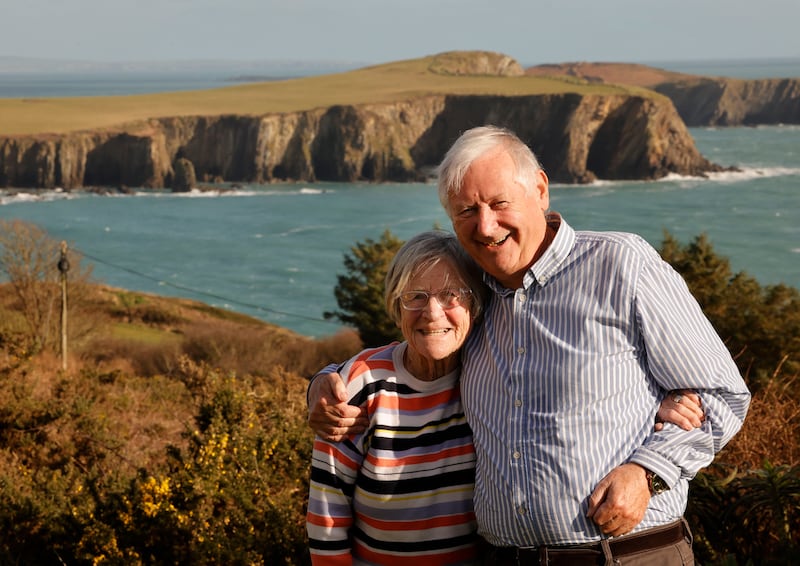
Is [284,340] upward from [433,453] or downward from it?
downward

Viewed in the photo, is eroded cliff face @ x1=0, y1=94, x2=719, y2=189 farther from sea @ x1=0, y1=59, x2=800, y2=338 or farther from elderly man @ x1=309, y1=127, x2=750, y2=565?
elderly man @ x1=309, y1=127, x2=750, y2=565

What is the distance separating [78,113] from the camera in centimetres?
14750

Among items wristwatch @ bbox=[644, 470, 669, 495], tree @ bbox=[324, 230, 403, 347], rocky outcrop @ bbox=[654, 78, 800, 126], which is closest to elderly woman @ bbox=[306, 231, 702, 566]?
wristwatch @ bbox=[644, 470, 669, 495]

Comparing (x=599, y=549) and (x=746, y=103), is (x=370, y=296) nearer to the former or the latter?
(x=599, y=549)

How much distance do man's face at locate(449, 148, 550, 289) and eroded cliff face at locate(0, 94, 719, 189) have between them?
393 feet

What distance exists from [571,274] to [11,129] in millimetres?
141227

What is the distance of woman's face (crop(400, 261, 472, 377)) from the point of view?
293cm

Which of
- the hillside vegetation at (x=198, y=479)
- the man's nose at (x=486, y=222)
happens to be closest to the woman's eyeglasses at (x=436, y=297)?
the man's nose at (x=486, y=222)

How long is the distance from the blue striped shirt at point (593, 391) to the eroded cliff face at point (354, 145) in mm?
119994

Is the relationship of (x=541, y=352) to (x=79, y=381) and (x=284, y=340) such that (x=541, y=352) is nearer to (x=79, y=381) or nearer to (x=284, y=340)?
(x=79, y=381)

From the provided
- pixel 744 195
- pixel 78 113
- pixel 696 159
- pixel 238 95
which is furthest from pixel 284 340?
pixel 238 95

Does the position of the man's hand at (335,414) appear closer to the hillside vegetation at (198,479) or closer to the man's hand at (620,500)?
the man's hand at (620,500)

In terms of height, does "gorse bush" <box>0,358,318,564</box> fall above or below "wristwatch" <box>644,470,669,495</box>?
below

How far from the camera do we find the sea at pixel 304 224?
75.2m
